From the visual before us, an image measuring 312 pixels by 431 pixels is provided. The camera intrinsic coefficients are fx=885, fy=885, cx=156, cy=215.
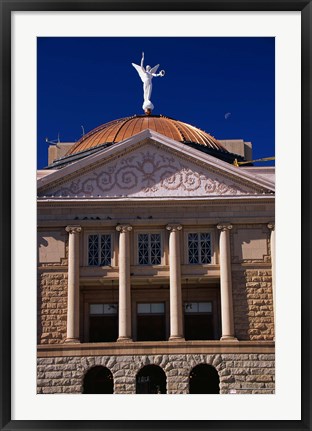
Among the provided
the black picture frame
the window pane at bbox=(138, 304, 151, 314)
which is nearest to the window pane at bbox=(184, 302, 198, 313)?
the window pane at bbox=(138, 304, 151, 314)

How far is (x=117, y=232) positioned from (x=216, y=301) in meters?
4.91

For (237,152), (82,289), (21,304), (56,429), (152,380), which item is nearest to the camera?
(56,429)

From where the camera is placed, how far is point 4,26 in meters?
19.0

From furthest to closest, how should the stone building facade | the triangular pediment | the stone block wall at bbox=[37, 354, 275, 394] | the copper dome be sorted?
the copper dome < the triangular pediment < the stone building facade < the stone block wall at bbox=[37, 354, 275, 394]

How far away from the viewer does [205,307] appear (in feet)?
115

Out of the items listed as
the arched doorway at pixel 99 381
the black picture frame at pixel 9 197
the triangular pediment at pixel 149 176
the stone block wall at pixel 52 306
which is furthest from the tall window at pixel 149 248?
the black picture frame at pixel 9 197

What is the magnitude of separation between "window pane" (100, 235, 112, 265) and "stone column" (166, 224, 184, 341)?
7.73 feet

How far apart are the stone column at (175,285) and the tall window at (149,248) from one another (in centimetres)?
65

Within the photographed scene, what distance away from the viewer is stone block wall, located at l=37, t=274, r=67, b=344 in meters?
32.9

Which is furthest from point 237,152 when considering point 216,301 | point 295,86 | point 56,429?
point 56,429

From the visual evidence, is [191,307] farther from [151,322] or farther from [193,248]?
[193,248]

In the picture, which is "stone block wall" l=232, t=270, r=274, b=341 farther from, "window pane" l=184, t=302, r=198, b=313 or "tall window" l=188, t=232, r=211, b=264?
"window pane" l=184, t=302, r=198, b=313

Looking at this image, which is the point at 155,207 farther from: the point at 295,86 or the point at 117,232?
the point at 295,86

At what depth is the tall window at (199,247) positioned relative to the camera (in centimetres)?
3422
